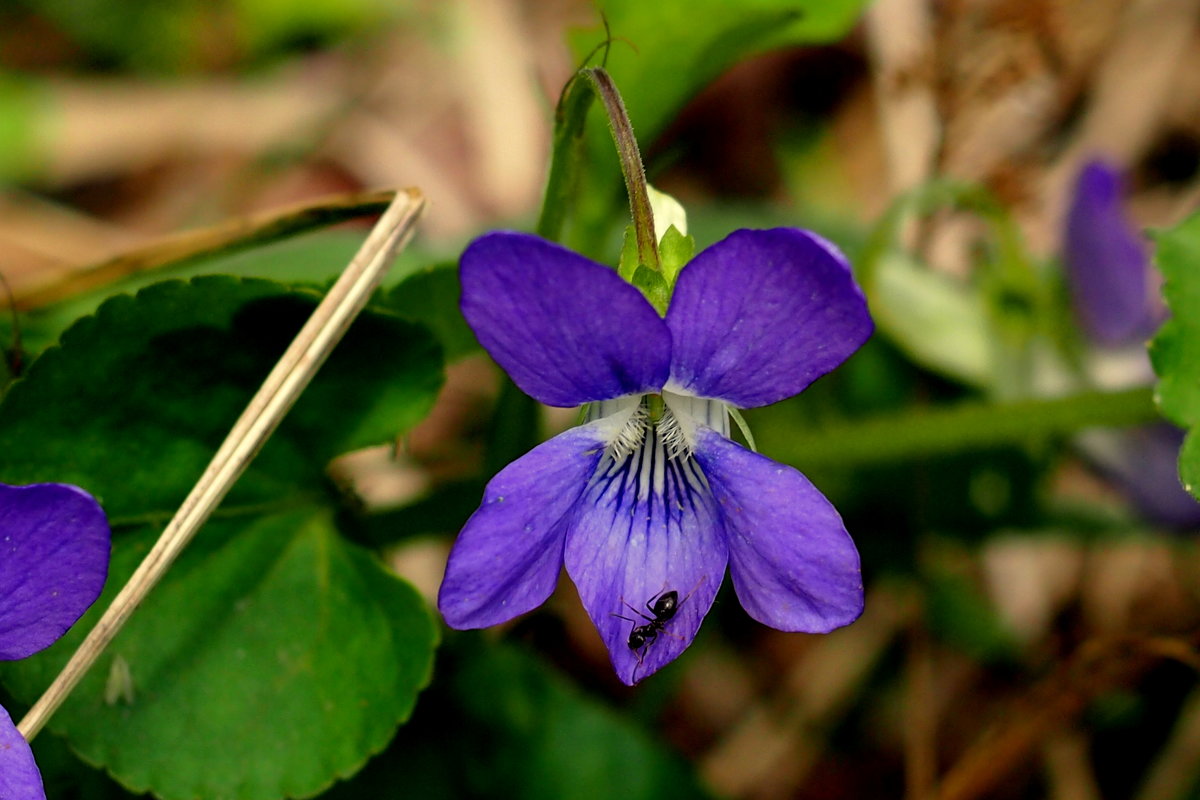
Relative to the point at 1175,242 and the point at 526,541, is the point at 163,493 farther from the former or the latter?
the point at 1175,242

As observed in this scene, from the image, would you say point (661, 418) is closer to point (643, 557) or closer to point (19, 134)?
point (643, 557)

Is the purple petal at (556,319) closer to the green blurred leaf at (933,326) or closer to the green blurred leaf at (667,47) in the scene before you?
the green blurred leaf at (667,47)

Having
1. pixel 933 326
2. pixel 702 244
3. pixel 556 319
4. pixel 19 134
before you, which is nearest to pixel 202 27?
pixel 19 134

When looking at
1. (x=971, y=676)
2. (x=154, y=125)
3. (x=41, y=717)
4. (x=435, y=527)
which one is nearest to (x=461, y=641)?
(x=435, y=527)

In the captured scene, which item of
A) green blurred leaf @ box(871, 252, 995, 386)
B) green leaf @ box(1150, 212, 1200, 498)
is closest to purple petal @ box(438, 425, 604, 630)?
green leaf @ box(1150, 212, 1200, 498)

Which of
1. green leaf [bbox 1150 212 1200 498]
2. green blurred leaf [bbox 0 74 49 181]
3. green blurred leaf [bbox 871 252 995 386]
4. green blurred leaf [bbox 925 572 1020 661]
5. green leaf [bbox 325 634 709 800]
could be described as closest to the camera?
green leaf [bbox 1150 212 1200 498]

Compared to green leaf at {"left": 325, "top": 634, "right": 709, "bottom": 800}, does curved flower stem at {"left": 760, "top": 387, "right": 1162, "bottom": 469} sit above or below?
above

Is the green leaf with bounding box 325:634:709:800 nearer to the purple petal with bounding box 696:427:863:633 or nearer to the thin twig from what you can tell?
the thin twig
